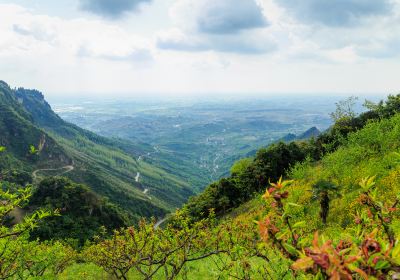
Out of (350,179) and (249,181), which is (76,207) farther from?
(350,179)

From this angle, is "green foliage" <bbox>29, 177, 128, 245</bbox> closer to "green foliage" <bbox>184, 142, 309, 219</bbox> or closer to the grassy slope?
"green foliage" <bbox>184, 142, 309, 219</bbox>

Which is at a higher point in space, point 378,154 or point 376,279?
point 376,279

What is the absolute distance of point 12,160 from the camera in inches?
7726

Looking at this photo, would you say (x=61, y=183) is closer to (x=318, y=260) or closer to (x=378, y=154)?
(x=378, y=154)

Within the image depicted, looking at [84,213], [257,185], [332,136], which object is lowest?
[84,213]

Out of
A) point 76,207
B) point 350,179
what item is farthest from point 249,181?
point 76,207

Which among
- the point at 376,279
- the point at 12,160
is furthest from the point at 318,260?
the point at 12,160

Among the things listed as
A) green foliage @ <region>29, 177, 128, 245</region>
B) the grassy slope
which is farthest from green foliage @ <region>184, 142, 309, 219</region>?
green foliage @ <region>29, 177, 128, 245</region>

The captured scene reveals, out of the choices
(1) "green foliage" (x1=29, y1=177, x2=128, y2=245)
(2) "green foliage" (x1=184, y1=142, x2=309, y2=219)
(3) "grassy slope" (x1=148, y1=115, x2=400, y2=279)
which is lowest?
(1) "green foliage" (x1=29, y1=177, x2=128, y2=245)

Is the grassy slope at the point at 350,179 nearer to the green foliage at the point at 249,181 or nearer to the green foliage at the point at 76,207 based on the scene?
the green foliage at the point at 249,181

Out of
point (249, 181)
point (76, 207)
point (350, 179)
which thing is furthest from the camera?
point (76, 207)

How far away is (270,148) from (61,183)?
230 feet

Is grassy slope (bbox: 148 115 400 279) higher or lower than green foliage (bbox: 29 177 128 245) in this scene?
higher

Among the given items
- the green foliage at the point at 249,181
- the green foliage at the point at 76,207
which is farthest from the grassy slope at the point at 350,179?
the green foliage at the point at 76,207
